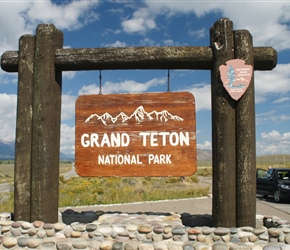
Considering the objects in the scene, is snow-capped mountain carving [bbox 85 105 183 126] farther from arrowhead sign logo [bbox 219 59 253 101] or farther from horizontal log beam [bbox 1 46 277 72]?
arrowhead sign logo [bbox 219 59 253 101]

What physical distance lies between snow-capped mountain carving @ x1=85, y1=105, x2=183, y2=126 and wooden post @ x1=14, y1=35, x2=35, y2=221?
1060 millimetres

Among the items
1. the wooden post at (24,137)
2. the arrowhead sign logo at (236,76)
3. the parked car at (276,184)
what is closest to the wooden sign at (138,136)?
the arrowhead sign logo at (236,76)

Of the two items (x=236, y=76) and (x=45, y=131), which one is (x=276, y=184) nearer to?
(x=236, y=76)

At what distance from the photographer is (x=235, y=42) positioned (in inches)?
219

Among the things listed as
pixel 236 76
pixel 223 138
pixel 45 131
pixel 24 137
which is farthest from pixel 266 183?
pixel 24 137

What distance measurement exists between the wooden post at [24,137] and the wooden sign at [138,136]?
85 centimetres

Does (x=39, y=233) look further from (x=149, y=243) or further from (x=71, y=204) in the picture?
(x=71, y=204)

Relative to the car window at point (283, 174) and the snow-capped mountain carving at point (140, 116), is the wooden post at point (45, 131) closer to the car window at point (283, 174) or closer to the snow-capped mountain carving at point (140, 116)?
the snow-capped mountain carving at point (140, 116)

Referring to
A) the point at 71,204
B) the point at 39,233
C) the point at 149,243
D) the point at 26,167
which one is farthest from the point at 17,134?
the point at 71,204

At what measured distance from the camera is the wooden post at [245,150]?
17.6 feet

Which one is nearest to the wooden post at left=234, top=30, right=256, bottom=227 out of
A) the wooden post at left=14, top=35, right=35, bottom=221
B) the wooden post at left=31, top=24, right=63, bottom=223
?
the wooden post at left=31, top=24, right=63, bottom=223

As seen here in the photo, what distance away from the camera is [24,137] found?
5.80 meters

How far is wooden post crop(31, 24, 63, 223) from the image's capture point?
5.69 metres

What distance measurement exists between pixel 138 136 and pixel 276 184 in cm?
1142
